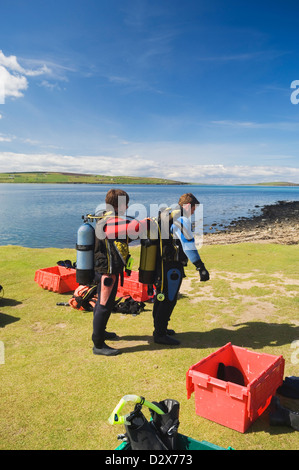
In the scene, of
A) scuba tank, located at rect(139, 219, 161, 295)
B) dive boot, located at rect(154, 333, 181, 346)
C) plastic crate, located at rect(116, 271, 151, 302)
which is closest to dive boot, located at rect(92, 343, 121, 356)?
dive boot, located at rect(154, 333, 181, 346)

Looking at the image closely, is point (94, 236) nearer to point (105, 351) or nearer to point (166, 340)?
point (105, 351)

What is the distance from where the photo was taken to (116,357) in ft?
20.1

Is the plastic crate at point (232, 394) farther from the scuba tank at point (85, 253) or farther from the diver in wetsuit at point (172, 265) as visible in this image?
the scuba tank at point (85, 253)

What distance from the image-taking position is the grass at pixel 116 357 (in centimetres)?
411

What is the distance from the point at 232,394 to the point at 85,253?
3.44 m

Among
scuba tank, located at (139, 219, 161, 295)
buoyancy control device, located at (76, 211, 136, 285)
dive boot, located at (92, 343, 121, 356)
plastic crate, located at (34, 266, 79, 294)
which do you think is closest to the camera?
buoyancy control device, located at (76, 211, 136, 285)

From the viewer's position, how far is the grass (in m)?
4.11

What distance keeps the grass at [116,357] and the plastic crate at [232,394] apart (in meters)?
0.14

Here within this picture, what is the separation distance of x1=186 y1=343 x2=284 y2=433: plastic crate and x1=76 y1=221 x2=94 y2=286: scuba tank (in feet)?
8.84

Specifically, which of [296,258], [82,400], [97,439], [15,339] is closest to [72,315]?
[15,339]

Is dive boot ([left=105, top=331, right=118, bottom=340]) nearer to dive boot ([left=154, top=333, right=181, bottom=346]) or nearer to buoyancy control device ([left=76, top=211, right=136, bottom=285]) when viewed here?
dive boot ([left=154, top=333, right=181, bottom=346])

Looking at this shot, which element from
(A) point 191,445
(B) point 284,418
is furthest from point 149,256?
(A) point 191,445

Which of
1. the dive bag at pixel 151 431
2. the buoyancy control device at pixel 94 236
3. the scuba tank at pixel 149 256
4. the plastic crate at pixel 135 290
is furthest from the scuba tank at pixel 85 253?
the dive bag at pixel 151 431

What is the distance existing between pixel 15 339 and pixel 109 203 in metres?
3.47
